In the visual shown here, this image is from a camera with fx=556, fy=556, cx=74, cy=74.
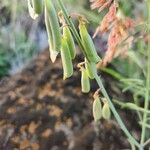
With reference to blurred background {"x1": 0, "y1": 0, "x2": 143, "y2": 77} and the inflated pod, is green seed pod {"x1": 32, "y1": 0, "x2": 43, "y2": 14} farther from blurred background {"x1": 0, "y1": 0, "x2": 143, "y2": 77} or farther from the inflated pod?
blurred background {"x1": 0, "y1": 0, "x2": 143, "y2": 77}

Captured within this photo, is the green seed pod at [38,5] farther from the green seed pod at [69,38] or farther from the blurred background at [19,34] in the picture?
the blurred background at [19,34]

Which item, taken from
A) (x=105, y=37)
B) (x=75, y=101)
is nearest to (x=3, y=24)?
(x=105, y=37)

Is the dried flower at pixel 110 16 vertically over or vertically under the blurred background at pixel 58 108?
over

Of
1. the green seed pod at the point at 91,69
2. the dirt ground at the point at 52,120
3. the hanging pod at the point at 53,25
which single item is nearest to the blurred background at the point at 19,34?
the dirt ground at the point at 52,120

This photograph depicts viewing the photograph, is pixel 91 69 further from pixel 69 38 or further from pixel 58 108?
pixel 58 108

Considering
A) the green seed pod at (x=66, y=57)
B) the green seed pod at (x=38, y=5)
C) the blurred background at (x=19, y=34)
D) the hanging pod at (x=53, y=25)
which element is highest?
the green seed pod at (x=38, y=5)

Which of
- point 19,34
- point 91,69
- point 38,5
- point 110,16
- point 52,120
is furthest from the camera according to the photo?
point 19,34

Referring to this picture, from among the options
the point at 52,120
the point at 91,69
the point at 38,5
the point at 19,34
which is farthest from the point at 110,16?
the point at 19,34

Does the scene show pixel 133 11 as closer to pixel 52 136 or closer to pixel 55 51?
pixel 52 136
